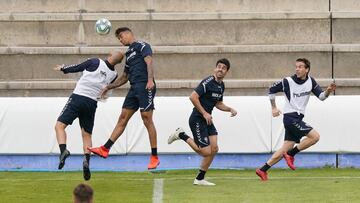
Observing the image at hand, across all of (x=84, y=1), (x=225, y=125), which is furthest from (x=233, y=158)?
(x=84, y=1)

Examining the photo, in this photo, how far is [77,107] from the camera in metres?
16.2

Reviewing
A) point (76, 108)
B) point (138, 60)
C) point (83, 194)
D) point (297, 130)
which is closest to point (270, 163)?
point (297, 130)

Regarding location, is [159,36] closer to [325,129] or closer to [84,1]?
[84,1]

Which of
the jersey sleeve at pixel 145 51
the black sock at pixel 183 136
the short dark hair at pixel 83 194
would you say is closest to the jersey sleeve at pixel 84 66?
the jersey sleeve at pixel 145 51

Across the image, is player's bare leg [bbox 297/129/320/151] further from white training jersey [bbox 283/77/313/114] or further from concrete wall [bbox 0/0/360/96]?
concrete wall [bbox 0/0/360/96]

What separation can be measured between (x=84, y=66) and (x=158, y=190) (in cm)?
242

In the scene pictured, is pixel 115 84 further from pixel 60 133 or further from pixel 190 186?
pixel 190 186

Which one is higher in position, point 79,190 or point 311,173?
point 79,190

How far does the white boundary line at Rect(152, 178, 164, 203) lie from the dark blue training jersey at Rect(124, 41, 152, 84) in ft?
5.49

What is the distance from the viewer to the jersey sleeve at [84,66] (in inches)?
634

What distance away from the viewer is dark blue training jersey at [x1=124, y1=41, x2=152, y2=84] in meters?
16.4

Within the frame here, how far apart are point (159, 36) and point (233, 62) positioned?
201 cm

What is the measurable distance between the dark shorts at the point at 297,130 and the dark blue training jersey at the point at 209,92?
1422 millimetres

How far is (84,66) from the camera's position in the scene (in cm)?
1620
